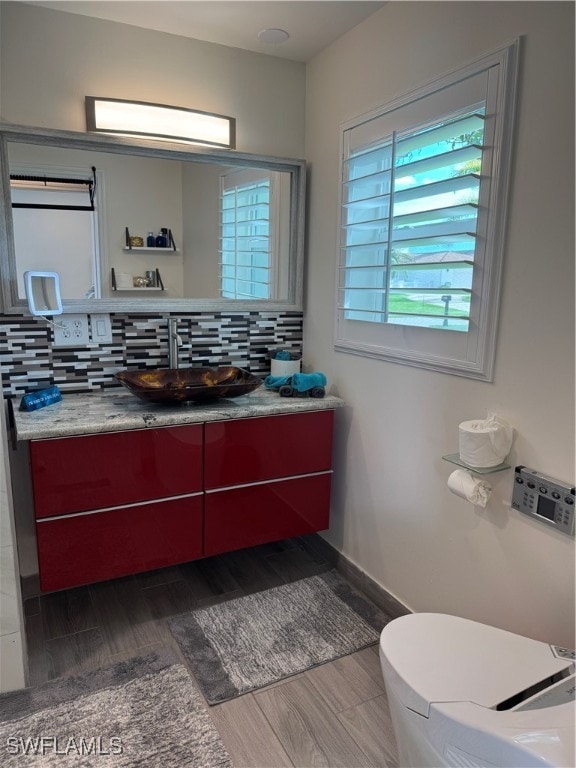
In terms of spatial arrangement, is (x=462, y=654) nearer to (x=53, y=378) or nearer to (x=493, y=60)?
(x=493, y=60)

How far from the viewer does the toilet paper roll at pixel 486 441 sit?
5.31 ft

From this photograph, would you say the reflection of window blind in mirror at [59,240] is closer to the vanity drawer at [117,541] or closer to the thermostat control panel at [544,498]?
the vanity drawer at [117,541]

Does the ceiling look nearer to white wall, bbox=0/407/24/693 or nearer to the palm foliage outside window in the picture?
the palm foliage outside window

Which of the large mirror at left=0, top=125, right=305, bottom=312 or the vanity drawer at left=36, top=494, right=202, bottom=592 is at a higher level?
the large mirror at left=0, top=125, right=305, bottom=312

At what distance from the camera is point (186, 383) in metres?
2.47

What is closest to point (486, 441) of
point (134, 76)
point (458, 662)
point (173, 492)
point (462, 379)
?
point (462, 379)

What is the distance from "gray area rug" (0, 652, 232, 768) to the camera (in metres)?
1.57

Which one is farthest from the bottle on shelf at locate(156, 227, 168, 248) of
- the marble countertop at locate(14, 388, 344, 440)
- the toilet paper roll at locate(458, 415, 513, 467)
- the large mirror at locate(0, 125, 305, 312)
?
the toilet paper roll at locate(458, 415, 513, 467)

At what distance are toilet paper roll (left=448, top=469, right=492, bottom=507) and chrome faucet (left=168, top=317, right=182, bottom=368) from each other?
1.37 meters

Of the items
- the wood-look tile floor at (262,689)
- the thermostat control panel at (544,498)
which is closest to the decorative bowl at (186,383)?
the wood-look tile floor at (262,689)

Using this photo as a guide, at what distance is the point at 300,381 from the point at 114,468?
0.91 meters

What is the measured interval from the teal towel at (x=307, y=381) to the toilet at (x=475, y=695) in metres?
1.17

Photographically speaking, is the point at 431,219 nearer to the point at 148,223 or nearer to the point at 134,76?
the point at 148,223

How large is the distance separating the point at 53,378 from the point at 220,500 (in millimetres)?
906
